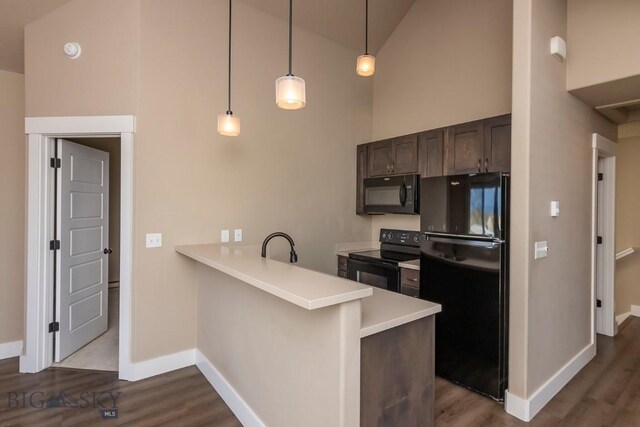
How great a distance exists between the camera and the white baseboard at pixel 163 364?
110 inches

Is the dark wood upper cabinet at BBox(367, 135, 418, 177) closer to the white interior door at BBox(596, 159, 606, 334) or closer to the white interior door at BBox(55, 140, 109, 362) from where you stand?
the white interior door at BBox(596, 159, 606, 334)

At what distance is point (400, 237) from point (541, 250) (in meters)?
1.75

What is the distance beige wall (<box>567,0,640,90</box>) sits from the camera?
232 centimetres

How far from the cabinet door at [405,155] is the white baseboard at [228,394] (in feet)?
8.52

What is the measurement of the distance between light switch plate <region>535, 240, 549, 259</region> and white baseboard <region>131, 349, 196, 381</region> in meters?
2.89

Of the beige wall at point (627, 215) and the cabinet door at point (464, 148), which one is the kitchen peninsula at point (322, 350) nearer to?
the cabinet door at point (464, 148)

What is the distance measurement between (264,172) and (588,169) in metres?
2.98

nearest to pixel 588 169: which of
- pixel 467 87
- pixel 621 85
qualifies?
pixel 621 85

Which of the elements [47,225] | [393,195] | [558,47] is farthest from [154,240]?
[558,47]

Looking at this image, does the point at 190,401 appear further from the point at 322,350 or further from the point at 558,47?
the point at 558,47

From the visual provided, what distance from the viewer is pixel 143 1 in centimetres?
272

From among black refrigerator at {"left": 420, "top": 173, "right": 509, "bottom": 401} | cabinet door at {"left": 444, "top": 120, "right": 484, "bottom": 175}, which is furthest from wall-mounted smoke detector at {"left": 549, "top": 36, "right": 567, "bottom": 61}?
black refrigerator at {"left": 420, "top": 173, "right": 509, "bottom": 401}

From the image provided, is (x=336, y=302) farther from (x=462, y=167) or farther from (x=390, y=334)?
(x=462, y=167)

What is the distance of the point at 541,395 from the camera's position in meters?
2.43
